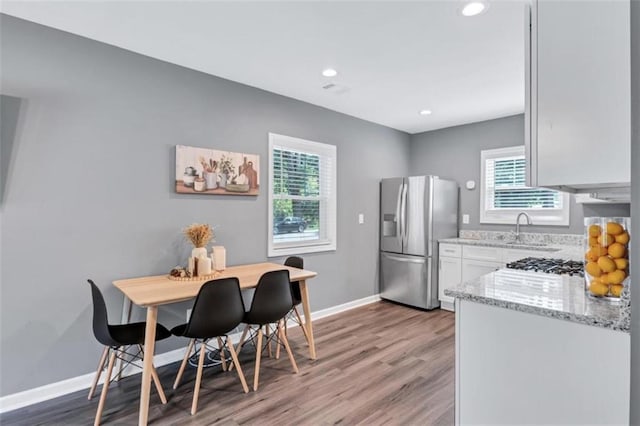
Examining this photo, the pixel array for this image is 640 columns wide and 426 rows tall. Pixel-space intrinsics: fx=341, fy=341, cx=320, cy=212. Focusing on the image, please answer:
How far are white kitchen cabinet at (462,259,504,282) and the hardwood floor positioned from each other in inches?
41.6

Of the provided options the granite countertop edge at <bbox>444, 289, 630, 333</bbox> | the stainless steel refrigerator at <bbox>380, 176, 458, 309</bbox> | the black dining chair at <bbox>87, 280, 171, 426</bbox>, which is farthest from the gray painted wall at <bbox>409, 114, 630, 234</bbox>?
the black dining chair at <bbox>87, 280, 171, 426</bbox>

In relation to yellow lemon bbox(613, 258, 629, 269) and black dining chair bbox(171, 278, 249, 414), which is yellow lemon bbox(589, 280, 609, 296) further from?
black dining chair bbox(171, 278, 249, 414)

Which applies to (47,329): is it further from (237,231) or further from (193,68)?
(193,68)

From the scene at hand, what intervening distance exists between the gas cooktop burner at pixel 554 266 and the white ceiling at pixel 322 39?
5.23 ft

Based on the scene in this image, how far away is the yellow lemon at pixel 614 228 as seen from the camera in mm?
1364

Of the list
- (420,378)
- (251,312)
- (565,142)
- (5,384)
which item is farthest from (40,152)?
(420,378)

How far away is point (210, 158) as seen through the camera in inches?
122

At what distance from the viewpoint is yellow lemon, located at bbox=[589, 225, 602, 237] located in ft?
4.65

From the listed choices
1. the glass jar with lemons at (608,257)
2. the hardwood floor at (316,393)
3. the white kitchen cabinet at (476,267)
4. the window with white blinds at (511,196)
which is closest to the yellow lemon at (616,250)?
the glass jar with lemons at (608,257)

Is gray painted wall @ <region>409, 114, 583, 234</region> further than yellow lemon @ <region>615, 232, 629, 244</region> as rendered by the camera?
Yes

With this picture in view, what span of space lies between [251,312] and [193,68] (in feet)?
7.13

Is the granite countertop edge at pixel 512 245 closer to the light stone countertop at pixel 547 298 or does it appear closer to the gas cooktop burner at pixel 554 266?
the gas cooktop burner at pixel 554 266

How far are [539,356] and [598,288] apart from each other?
15.5 inches

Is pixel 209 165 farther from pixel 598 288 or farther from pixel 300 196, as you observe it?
pixel 598 288
